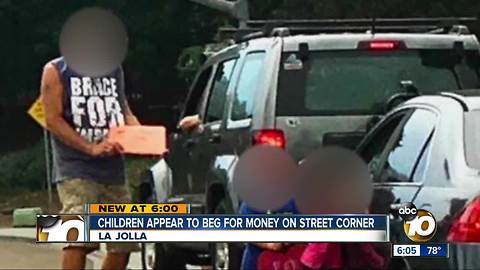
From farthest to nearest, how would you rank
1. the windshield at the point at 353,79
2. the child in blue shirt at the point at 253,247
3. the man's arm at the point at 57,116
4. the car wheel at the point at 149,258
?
the car wheel at the point at 149,258 → the windshield at the point at 353,79 → the man's arm at the point at 57,116 → the child in blue shirt at the point at 253,247

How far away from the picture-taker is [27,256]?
6.86 metres

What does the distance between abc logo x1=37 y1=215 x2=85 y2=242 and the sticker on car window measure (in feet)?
9.50

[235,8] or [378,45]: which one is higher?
[235,8]

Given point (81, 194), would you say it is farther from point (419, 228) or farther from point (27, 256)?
point (419, 228)

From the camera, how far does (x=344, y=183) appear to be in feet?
16.8

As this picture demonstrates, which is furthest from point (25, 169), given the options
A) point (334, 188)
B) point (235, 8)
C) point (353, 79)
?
point (235, 8)

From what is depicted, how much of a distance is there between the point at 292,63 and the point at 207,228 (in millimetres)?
2982

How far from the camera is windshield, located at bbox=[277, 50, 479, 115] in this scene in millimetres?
6855

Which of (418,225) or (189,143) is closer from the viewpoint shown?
(418,225)

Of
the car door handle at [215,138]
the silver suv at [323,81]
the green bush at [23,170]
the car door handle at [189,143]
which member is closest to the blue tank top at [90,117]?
the green bush at [23,170]

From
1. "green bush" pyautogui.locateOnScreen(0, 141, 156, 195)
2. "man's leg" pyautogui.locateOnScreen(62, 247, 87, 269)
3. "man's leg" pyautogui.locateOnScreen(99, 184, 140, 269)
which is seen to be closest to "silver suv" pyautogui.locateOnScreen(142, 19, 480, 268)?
"man's leg" pyautogui.locateOnScreen(99, 184, 140, 269)

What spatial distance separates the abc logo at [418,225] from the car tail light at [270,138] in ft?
7.41

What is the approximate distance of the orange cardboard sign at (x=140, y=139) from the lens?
509 cm

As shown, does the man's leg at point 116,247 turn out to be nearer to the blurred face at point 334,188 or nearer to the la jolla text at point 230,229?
the blurred face at point 334,188
